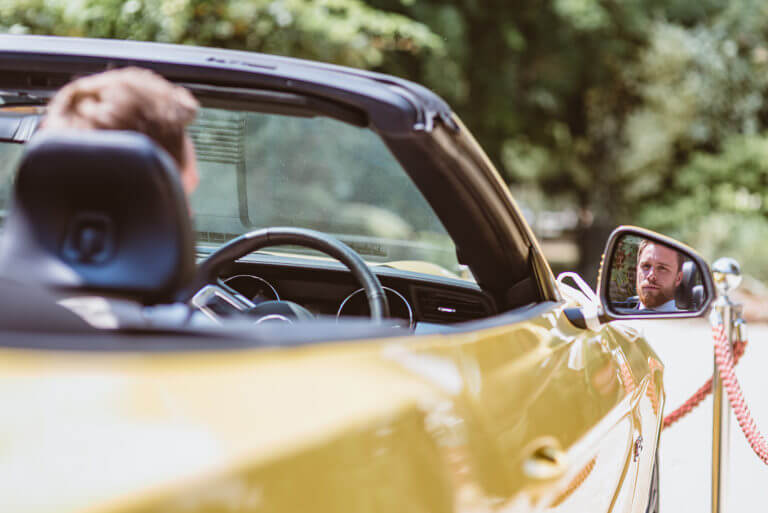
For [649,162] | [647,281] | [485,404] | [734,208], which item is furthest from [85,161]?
[649,162]

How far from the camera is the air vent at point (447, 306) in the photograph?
2.73 m

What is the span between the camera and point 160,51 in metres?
1.96

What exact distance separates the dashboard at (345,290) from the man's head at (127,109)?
1.27 m

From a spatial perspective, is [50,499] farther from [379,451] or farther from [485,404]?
[485,404]

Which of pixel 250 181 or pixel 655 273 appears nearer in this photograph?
pixel 655 273

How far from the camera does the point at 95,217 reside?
4.17 feet

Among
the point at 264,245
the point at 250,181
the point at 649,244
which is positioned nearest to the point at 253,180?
the point at 250,181

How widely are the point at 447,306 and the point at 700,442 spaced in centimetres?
384

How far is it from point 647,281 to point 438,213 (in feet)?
2.52

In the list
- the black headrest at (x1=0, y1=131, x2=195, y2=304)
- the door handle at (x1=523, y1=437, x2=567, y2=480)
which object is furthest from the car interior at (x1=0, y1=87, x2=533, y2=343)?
the door handle at (x1=523, y1=437, x2=567, y2=480)

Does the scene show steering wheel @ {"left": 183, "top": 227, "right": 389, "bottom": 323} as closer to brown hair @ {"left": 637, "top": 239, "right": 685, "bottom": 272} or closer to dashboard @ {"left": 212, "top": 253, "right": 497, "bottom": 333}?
dashboard @ {"left": 212, "top": 253, "right": 497, "bottom": 333}

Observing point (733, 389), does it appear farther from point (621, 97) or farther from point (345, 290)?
point (621, 97)

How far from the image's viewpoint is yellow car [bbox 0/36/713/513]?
3.18ft

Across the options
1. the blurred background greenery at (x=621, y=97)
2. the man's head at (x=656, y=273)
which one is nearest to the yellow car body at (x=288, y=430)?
the man's head at (x=656, y=273)
